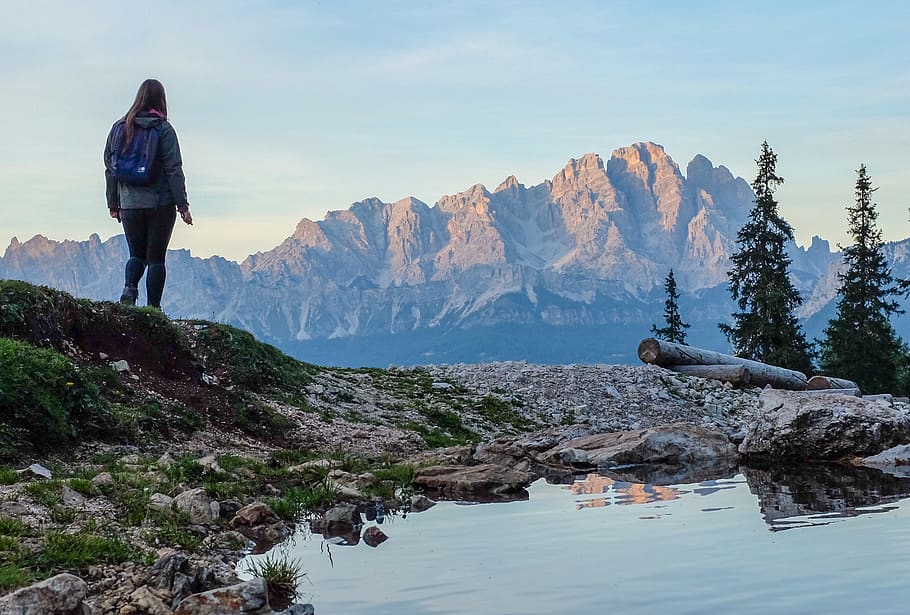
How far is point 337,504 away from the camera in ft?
45.4

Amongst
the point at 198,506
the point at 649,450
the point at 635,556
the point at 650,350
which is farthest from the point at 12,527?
the point at 650,350

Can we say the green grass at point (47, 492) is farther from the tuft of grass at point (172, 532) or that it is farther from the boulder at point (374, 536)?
the boulder at point (374, 536)

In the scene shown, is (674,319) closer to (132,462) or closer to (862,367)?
(862,367)

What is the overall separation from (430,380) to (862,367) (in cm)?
4243

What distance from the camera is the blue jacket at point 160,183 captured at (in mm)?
21141

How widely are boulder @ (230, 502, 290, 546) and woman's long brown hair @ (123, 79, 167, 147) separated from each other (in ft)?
37.5

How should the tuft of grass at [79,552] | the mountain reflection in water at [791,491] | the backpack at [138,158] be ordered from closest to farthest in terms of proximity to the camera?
1. the tuft of grass at [79,552]
2. the mountain reflection in water at [791,491]
3. the backpack at [138,158]

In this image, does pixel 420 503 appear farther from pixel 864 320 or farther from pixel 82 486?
pixel 864 320

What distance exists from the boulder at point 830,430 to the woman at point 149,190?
1276 cm

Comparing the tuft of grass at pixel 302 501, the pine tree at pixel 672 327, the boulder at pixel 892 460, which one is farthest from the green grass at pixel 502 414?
the pine tree at pixel 672 327

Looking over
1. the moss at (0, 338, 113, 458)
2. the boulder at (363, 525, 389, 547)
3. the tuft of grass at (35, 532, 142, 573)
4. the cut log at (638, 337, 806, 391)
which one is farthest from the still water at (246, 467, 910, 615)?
the cut log at (638, 337, 806, 391)

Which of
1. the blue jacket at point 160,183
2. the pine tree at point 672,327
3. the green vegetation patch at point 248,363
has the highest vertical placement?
the pine tree at point 672,327

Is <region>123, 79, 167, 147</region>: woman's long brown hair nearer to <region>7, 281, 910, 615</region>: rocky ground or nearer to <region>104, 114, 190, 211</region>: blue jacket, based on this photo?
<region>104, 114, 190, 211</region>: blue jacket

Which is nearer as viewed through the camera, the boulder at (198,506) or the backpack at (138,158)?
the boulder at (198,506)
